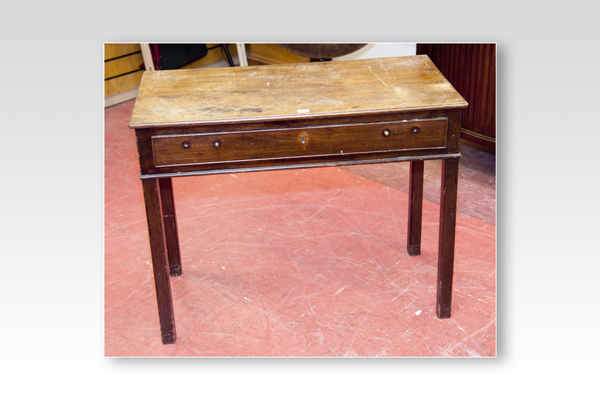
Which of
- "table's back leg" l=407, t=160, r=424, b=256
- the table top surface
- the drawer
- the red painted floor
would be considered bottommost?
the red painted floor

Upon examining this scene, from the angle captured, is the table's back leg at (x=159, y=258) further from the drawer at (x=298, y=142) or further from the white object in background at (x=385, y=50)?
the white object in background at (x=385, y=50)

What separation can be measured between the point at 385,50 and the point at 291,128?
2.79m

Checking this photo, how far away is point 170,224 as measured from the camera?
9.68 feet

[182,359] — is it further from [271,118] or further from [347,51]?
[347,51]

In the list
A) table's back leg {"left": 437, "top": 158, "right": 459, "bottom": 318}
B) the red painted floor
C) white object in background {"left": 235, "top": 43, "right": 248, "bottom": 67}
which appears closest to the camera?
table's back leg {"left": 437, "top": 158, "right": 459, "bottom": 318}

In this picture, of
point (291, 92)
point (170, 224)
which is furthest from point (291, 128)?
point (170, 224)

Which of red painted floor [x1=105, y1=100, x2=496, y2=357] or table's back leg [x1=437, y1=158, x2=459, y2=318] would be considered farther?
red painted floor [x1=105, y1=100, x2=496, y2=357]

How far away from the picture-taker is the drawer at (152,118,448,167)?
228 cm

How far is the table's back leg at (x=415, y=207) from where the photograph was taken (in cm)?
297

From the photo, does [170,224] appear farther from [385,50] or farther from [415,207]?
[385,50]

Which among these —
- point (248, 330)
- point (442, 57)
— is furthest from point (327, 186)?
point (248, 330)

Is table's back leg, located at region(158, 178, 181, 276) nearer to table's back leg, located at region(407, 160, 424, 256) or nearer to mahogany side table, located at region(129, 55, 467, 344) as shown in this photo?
mahogany side table, located at region(129, 55, 467, 344)

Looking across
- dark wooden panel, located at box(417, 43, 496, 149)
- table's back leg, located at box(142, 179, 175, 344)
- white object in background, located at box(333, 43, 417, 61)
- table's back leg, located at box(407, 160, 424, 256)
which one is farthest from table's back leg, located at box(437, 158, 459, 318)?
white object in background, located at box(333, 43, 417, 61)
